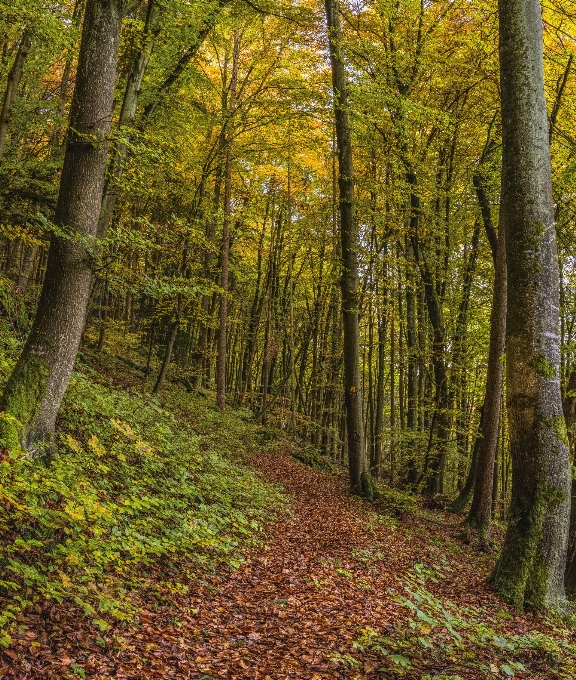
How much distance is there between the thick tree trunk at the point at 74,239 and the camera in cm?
Answer: 524

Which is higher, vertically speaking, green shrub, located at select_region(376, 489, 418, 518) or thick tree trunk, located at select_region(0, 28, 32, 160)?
thick tree trunk, located at select_region(0, 28, 32, 160)

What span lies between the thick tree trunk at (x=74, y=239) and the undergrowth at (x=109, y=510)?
2.33ft

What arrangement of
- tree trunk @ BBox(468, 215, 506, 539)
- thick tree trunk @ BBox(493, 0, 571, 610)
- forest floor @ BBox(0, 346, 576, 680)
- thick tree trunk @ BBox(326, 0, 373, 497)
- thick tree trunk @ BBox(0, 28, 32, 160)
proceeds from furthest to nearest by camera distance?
thick tree trunk @ BBox(326, 0, 373, 497)
tree trunk @ BBox(468, 215, 506, 539)
thick tree trunk @ BBox(0, 28, 32, 160)
thick tree trunk @ BBox(493, 0, 571, 610)
forest floor @ BBox(0, 346, 576, 680)

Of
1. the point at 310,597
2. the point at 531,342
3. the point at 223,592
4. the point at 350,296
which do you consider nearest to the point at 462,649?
the point at 310,597

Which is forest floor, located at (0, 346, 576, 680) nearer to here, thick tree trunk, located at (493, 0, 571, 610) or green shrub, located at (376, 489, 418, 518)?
thick tree trunk, located at (493, 0, 571, 610)

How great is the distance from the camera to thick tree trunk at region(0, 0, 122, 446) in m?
5.24

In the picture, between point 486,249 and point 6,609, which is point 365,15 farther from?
point 6,609

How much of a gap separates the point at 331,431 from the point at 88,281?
16.8m

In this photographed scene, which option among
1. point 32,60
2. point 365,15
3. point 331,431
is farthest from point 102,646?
point 331,431

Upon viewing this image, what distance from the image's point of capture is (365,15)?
14.5 meters

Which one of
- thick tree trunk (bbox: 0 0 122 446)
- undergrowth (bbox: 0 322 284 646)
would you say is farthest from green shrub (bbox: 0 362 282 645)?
thick tree trunk (bbox: 0 0 122 446)

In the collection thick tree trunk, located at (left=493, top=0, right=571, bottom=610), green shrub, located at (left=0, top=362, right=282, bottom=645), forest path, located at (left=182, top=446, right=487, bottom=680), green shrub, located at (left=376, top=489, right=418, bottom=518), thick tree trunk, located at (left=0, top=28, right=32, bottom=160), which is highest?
thick tree trunk, located at (left=0, top=28, right=32, bottom=160)

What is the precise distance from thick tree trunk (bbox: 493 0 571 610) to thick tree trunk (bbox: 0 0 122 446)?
190 inches

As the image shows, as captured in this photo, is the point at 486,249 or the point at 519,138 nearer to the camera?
the point at 519,138
